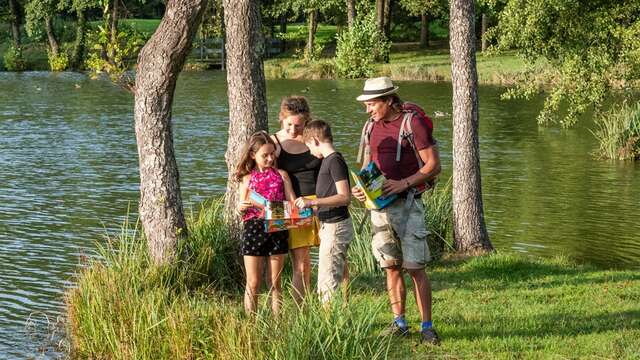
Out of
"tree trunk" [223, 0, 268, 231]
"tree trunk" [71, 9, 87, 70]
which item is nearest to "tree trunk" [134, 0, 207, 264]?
"tree trunk" [223, 0, 268, 231]

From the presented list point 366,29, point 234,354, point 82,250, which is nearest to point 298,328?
point 234,354

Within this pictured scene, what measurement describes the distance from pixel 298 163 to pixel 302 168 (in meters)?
0.05

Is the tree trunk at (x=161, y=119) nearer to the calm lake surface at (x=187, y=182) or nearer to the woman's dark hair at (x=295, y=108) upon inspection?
the calm lake surface at (x=187, y=182)

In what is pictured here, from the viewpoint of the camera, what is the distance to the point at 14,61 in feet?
197

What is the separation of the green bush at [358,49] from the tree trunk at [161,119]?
1596 inches

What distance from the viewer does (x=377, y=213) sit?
8445 millimetres

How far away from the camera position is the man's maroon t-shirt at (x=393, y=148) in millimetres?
8273

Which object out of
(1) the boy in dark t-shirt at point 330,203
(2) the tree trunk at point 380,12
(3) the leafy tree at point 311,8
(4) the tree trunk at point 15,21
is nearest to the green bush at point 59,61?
(4) the tree trunk at point 15,21

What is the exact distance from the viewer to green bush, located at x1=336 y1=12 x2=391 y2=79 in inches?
2010

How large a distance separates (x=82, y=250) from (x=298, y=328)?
27.0 ft

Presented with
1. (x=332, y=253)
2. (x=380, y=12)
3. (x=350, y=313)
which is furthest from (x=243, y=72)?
(x=380, y=12)

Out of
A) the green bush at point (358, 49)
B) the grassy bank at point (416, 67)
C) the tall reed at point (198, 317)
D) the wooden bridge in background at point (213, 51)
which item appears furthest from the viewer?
the wooden bridge in background at point (213, 51)

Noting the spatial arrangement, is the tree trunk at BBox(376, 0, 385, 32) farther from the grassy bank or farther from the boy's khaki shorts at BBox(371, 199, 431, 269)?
the boy's khaki shorts at BBox(371, 199, 431, 269)

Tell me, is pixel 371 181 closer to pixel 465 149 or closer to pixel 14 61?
pixel 465 149
